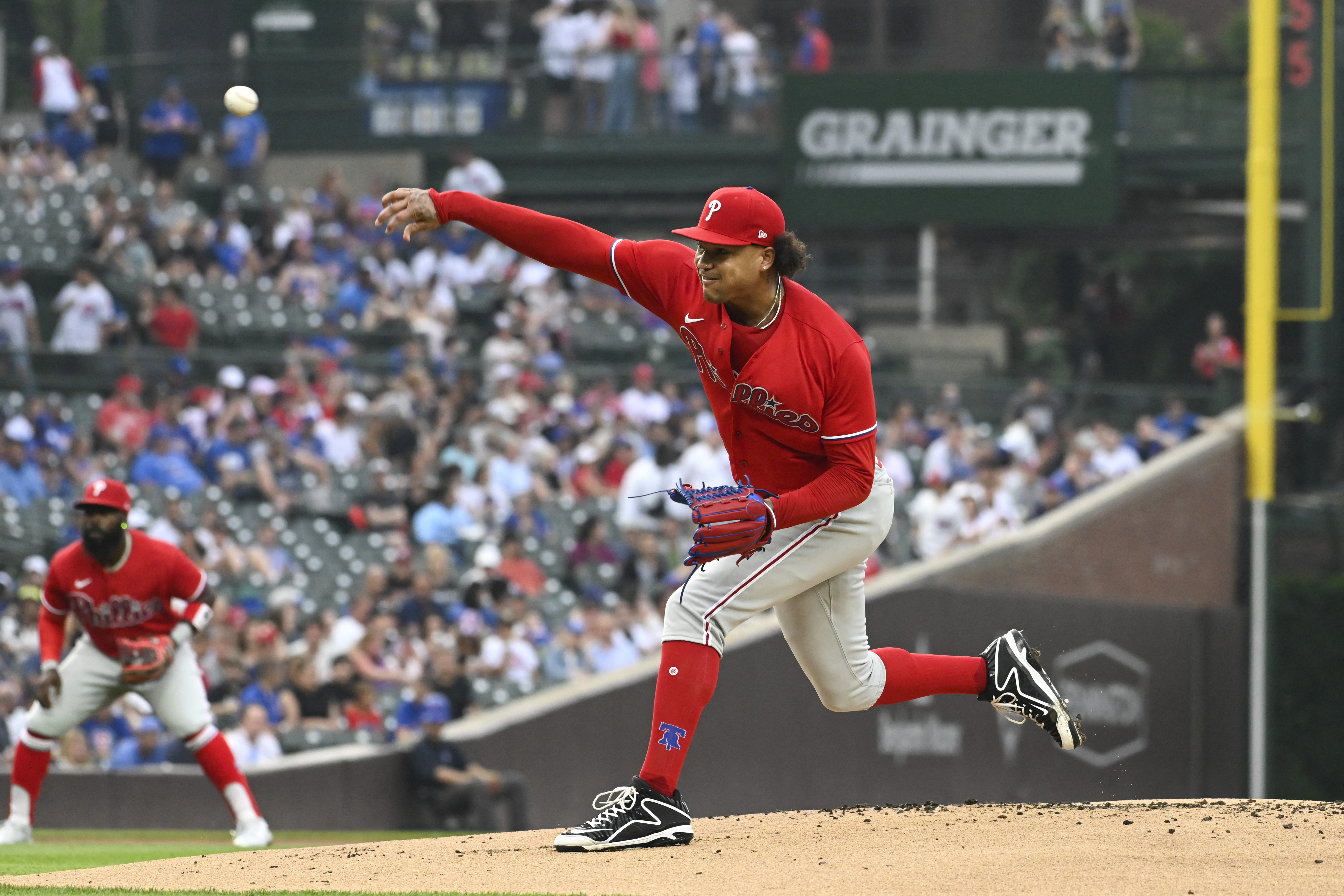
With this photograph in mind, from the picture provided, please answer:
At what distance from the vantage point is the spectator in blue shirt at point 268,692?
13.2 m

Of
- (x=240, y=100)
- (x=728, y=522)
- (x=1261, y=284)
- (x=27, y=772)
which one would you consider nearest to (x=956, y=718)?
(x=1261, y=284)

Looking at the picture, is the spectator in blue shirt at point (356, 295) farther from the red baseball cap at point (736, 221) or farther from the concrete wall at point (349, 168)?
the red baseball cap at point (736, 221)

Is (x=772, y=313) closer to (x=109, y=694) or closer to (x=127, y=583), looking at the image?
(x=127, y=583)

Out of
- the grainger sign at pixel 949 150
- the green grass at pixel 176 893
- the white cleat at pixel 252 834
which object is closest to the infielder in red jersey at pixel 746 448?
the green grass at pixel 176 893

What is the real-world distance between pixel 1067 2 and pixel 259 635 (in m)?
20.2

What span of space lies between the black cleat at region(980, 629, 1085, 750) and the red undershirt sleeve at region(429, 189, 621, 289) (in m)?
1.91

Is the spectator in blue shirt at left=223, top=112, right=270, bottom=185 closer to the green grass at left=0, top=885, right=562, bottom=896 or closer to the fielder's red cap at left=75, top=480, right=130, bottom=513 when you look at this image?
the fielder's red cap at left=75, top=480, right=130, bottom=513

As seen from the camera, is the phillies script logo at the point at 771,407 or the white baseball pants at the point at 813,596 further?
Answer: the white baseball pants at the point at 813,596

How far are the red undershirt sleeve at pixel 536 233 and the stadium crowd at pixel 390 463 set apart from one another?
24.0 ft

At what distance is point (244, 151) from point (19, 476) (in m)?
7.74

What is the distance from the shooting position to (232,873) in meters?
6.34

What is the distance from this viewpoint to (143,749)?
1294cm

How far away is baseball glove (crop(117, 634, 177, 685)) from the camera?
9148 millimetres

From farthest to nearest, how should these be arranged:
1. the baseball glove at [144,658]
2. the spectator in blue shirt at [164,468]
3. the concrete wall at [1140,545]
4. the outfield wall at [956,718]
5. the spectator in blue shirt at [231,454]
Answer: the concrete wall at [1140,545] → the spectator in blue shirt at [231,454] → the spectator in blue shirt at [164,468] → the outfield wall at [956,718] → the baseball glove at [144,658]
